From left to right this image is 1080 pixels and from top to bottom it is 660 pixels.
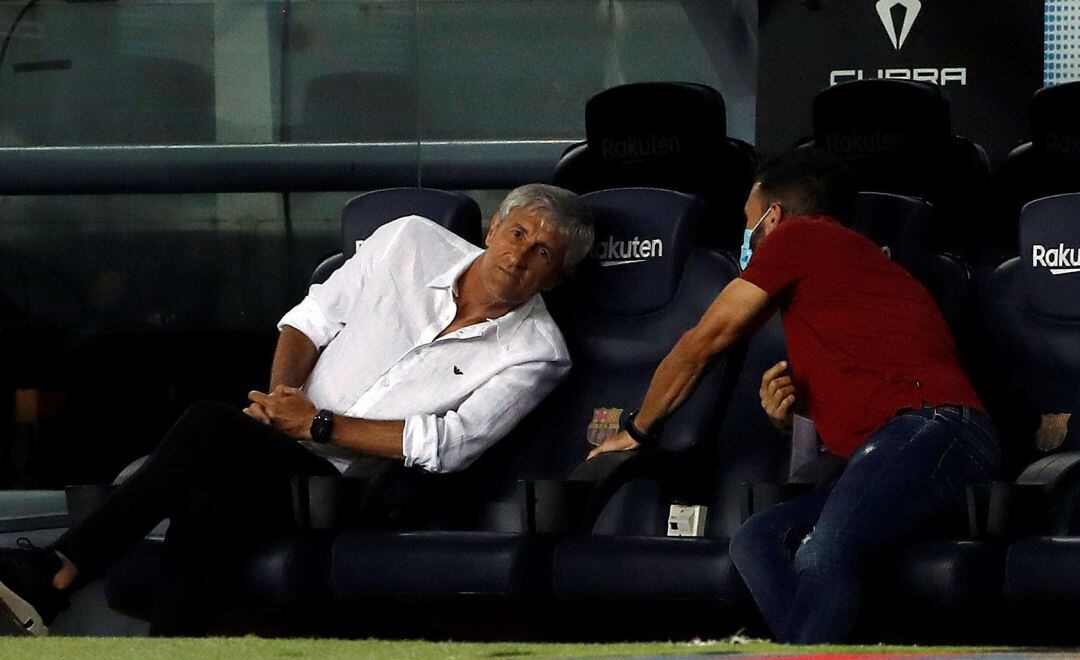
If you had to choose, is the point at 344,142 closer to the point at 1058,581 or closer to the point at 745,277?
the point at 745,277

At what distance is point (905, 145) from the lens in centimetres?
475

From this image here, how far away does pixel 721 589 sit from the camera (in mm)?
3096

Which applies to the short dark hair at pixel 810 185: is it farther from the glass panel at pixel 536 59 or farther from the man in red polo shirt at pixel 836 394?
the glass panel at pixel 536 59

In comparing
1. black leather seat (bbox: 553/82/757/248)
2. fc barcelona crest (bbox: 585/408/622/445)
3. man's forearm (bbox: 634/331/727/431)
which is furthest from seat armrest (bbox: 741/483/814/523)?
black leather seat (bbox: 553/82/757/248)

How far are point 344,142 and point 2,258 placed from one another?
4.51 feet

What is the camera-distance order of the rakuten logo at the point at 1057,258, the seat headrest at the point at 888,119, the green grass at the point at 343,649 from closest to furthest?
1. the green grass at the point at 343,649
2. the rakuten logo at the point at 1057,258
3. the seat headrest at the point at 888,119

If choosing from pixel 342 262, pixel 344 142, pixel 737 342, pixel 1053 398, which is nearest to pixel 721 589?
pixel 737 342

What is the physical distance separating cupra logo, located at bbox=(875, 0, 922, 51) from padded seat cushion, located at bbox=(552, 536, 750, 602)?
3.34 metres

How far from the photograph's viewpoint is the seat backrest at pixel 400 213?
13.4 feet

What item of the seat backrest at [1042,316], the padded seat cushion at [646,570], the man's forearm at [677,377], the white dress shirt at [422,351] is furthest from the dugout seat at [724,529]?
the white dress shirt at [422,351]

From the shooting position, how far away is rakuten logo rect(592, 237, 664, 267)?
3.76m

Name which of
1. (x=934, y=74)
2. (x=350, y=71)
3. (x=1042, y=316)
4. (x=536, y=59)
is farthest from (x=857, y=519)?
(x=350, y=71)

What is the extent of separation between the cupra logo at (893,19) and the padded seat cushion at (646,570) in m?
3.34

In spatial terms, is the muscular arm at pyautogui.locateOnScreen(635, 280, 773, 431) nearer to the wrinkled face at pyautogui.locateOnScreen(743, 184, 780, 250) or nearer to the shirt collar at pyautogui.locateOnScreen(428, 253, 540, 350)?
the wrinkled face at pyautogui.locateOnScreen(743, 184, 780, 250)
